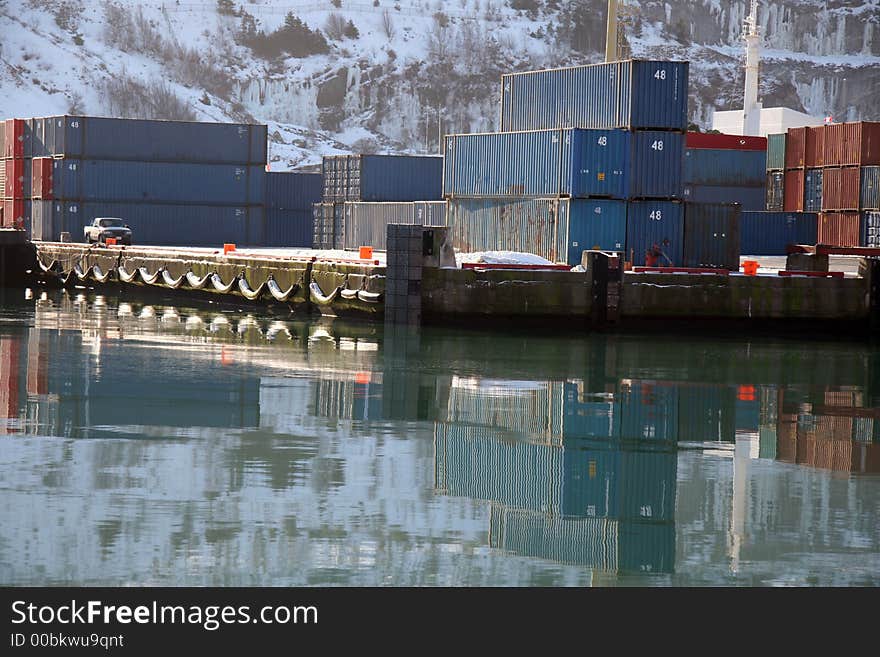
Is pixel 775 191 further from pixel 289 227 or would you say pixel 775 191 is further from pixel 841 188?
pixel 289 227

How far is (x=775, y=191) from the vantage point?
2389 inches

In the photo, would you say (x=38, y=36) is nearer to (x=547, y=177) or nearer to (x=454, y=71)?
(x=454, y=71)

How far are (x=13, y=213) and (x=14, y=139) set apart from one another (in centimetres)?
336

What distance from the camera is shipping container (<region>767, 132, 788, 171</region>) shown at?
197ft

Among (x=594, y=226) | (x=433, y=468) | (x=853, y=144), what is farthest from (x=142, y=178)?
(x=433, y=468)

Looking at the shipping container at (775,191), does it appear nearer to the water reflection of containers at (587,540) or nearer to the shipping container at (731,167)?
the shipping container at (731,167)

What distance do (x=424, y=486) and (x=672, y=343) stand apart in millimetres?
17593

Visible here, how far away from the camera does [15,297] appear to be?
45.1 m

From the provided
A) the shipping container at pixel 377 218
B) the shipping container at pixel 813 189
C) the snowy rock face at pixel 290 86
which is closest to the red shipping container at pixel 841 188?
the shipping container at pixel 813 189

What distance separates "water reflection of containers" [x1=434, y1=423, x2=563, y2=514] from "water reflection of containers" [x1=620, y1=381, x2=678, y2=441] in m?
1.82

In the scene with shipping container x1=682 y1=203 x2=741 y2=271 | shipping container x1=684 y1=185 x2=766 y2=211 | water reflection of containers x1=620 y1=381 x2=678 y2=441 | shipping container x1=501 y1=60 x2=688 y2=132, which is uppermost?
shipping container x1=501 y1=60 x2=688 y2=132

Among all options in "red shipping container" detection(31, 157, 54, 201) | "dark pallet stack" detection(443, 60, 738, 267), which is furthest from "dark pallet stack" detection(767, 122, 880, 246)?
"red shipping container" detection(31, 157, 54, 201)

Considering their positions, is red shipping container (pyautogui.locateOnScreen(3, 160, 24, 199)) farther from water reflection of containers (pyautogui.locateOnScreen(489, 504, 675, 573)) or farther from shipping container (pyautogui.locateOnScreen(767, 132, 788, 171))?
water reflection of containers (pyautogui.locateOnScreen(489, 504, 675, 573))

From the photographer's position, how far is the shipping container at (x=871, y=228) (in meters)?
53.2
